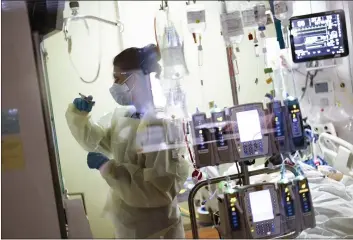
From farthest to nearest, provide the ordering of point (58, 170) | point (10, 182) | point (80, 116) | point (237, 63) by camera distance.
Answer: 1. point (237, 63)
2. point (80, 116)
3. point (58, 170)
4. point (10, 182)

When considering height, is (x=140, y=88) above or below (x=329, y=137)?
above

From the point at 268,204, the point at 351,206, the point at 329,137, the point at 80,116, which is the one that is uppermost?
the point at 80,116

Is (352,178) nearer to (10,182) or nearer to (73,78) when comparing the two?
(73,78)

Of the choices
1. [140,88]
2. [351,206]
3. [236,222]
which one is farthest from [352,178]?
[140,88]

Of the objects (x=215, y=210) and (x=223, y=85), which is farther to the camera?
(x=223, y=85)

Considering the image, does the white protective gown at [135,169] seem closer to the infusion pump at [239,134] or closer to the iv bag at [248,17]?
the infusion pump at [239,134]

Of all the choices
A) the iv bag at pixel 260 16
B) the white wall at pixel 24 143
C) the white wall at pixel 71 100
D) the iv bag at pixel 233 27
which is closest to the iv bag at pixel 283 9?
the iv bag at pixel 260 16

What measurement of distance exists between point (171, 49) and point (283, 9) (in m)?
0.74

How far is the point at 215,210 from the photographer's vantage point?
75.2 inches

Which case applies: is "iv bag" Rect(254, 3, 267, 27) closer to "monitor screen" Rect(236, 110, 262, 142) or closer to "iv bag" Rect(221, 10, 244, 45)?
"iv bag" Rect(221, 10, 244, 45)

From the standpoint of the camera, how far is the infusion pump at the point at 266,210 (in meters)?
1.80

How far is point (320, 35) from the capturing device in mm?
2139

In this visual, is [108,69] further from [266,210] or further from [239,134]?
[266,210]

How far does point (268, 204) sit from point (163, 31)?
105cm
